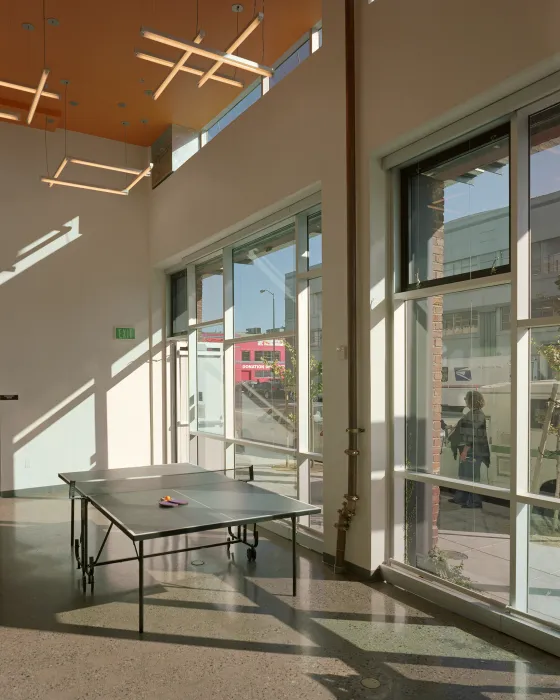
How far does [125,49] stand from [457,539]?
5440mm

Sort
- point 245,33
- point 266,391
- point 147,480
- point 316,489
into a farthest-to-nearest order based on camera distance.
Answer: point 266,391, point 316,489, point 147,480, point 245,33

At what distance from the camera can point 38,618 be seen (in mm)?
3734

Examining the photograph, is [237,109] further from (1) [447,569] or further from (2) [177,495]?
(1) [447,569]

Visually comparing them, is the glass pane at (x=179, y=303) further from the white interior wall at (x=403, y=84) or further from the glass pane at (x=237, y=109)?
the white interior wall at (x=403, y=84)

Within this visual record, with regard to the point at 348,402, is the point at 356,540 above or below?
below

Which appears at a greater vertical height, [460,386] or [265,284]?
[265,284]

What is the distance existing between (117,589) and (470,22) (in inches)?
173

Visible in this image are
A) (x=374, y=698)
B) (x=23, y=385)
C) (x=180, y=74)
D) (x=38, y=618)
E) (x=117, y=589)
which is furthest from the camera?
(x=23, y=385)

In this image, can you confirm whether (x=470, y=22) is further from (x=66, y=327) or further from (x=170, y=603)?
(x=66, y=327)

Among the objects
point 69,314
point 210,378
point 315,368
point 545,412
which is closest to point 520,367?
point 545,412

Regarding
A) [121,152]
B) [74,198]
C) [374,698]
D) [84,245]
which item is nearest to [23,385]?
[84,245]

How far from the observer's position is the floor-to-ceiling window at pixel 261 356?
5391 mm

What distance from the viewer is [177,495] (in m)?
4.42

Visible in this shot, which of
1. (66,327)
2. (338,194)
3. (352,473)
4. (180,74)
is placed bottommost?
(352,473)
